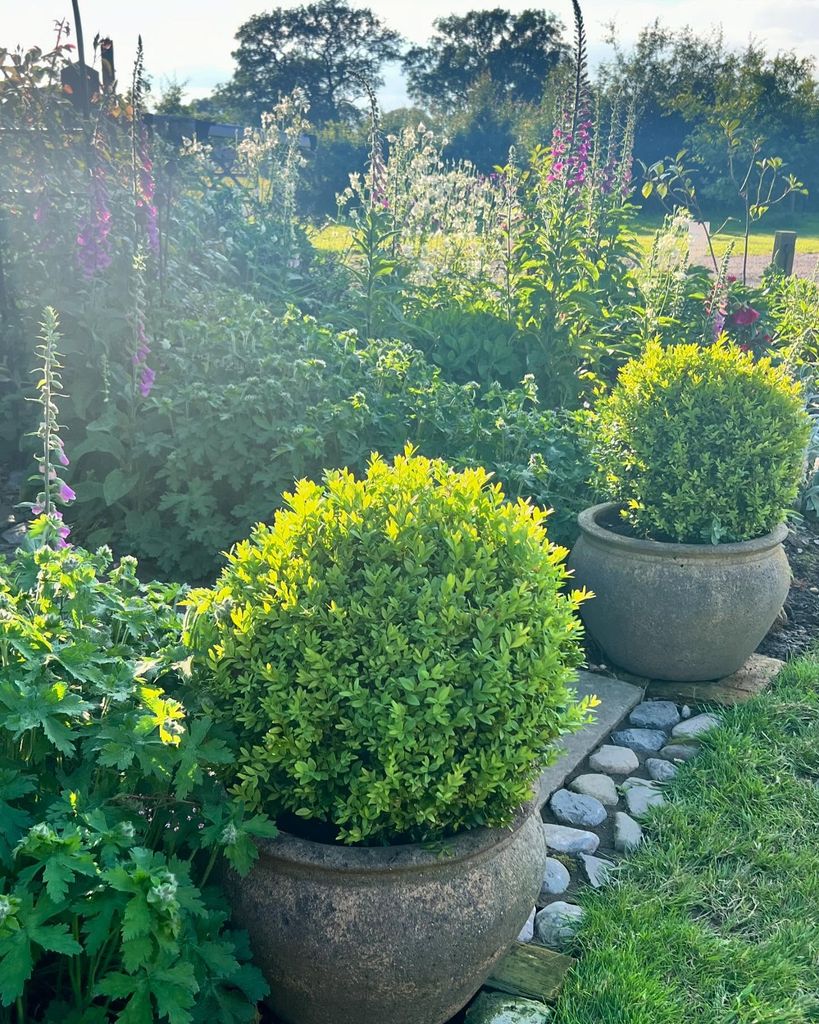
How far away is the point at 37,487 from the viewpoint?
17.1ft

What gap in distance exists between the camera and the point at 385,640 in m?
2.13

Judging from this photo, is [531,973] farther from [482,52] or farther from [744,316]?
[482,52]

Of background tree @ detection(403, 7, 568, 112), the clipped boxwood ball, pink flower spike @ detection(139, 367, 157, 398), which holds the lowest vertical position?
the clipped boxwood ball

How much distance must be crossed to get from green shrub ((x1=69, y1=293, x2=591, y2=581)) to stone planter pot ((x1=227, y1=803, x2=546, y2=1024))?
2.27 metres

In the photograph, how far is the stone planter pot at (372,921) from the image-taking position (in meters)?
2.07

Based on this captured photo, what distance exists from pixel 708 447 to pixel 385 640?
2.40 meters

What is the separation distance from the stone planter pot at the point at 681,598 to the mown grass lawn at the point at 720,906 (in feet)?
1.44

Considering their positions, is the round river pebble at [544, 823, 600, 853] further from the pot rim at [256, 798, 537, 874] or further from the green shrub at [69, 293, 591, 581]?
the green shrub at [69, 293, 591, 581]

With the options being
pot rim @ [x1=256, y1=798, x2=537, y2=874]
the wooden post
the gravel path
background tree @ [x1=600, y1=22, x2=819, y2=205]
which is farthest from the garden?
background tree @ [x1=600, y1=22, x2=819, y2=205]

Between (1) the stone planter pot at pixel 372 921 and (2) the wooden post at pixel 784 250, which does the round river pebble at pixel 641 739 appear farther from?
(2) the wooden post at pixel 784 250

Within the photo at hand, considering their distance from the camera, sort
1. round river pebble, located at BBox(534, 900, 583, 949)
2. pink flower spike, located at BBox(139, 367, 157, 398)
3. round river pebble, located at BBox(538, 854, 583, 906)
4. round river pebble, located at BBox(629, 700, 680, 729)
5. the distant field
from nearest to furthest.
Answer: round river pebble, located at BBox(534, 900, 583, 949)
round river pebble, located at BBox(538, 854, 583, 906)
round river pebble, located at BBox(629, 700, 680, 729)
pink flower spike, located at BBox(139, 367, 157, 398)
the distant field

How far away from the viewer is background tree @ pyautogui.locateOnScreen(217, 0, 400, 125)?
56.2 m

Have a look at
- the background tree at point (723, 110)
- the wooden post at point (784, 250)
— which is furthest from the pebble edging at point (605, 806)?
the background tree at point (723, 110)

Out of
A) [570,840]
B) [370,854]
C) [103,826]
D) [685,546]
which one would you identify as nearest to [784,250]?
[685,546]
